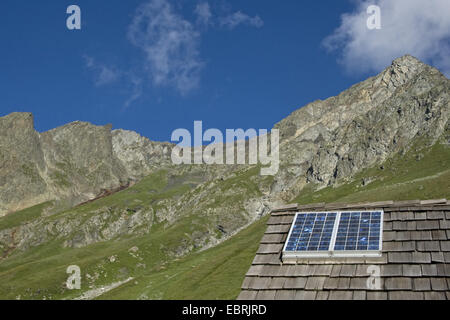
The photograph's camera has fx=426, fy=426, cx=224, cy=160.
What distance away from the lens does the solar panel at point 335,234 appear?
17203 mm

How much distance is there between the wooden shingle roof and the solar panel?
323 millimetres

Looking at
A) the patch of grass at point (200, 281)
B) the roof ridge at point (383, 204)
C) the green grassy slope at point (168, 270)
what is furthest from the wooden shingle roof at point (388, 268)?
the patch of grass at point (200, 281)

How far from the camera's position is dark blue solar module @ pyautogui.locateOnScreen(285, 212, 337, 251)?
702 inches

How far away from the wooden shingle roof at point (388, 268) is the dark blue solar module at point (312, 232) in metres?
0.56

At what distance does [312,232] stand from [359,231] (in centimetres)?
199

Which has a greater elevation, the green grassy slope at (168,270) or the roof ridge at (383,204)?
the roof ridge at (383,204)

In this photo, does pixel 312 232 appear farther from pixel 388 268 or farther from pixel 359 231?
pixel 388 268

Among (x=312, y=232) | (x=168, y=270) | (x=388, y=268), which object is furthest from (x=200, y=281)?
(x=388, y=268)

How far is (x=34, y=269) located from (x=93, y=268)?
30607 mm

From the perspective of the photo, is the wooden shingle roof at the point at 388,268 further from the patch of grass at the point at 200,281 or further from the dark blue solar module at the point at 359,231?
the patch of grass at the point at 200,281

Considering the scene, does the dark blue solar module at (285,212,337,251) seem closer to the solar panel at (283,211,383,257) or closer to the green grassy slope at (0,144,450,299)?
the solar panel at (283,211,383,257)

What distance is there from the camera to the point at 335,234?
60.5 ft
